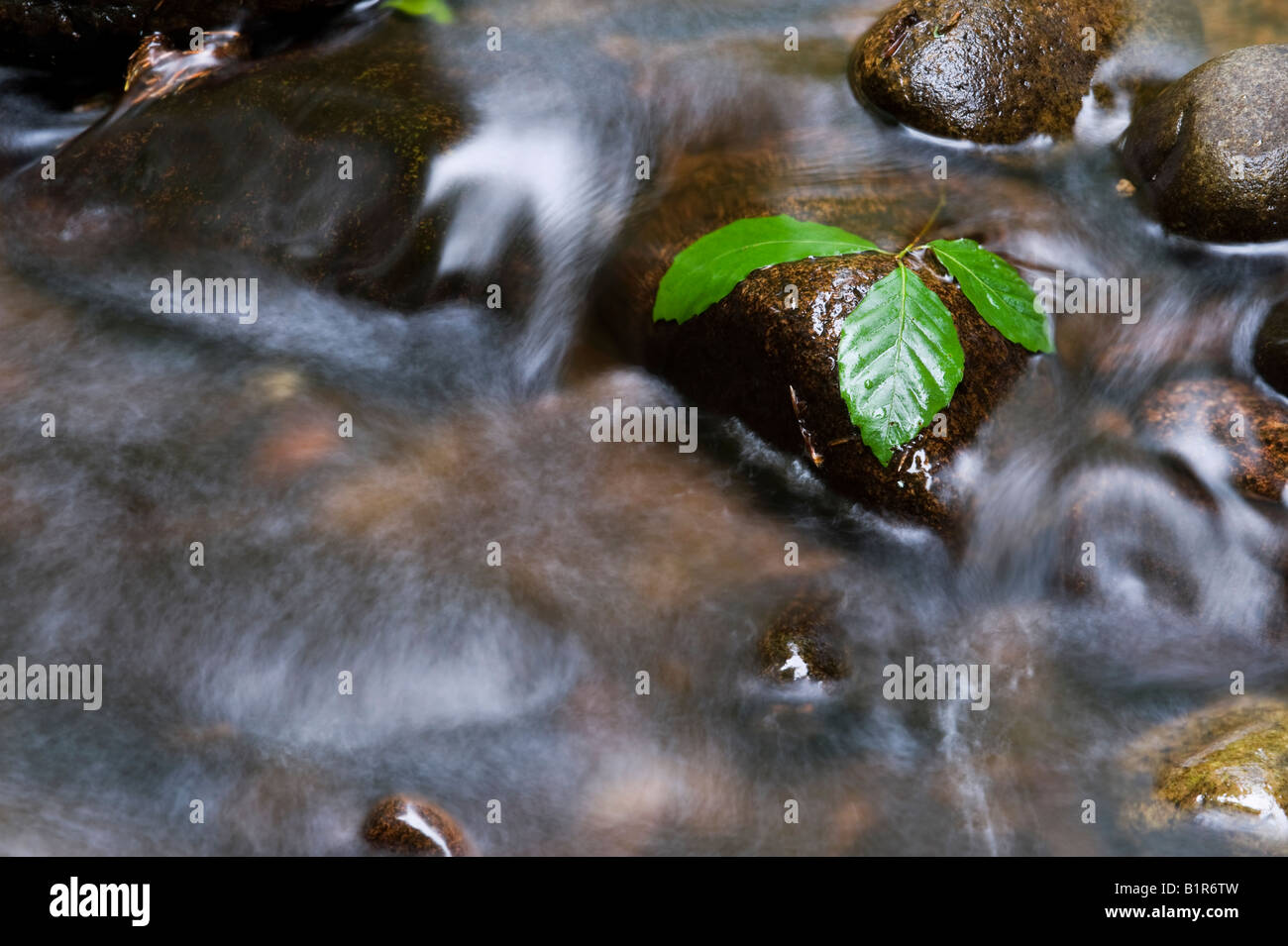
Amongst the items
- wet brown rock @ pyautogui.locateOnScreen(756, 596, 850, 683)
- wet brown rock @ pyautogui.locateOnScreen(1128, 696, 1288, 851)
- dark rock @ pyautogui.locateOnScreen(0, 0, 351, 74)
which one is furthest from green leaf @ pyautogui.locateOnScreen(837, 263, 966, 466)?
dark rock @ pyautogui.locateOnScreen(0, 0, 351, 74)

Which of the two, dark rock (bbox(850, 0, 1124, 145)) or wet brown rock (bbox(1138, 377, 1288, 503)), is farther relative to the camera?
dark rock (bbox(850, 0, 1124, 145))

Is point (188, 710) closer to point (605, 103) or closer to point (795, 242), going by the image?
point (795, 242)

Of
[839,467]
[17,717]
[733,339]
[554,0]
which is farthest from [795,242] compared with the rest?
[17,717]

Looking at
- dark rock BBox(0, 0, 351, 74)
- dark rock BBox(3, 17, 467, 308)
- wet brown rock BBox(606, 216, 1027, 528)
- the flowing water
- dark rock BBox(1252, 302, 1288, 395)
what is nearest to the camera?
the flowing water

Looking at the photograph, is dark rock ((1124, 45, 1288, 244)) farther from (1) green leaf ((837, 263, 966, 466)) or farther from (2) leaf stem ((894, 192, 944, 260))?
(1) green leaf ((837, 263, 966, 466))

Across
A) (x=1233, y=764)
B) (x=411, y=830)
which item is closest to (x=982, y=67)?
(x=1233, y=764)

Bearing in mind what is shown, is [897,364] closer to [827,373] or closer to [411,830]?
[827,373]

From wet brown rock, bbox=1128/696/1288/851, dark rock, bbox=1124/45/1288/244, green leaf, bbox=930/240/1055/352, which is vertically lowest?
wet brown rock, bbox=1128/696/1288/851
